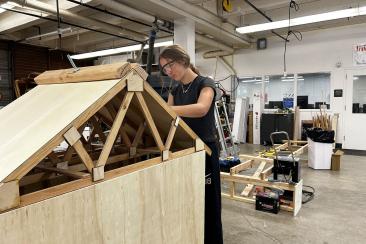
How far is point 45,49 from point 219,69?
19.4 feet

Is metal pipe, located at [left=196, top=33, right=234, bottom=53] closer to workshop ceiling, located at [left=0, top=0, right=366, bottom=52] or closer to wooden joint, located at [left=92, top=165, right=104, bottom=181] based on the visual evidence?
workshop ceiling, located at [left=0, top=0, right=366, bottom=52]

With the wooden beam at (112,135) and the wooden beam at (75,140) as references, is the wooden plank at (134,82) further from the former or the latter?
the wooden beam at (75,140)

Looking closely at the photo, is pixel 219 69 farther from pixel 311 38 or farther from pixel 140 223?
pixel 140 223

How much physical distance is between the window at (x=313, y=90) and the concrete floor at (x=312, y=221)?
12.8 ft

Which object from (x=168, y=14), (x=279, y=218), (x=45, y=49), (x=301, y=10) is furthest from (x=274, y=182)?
(x=45, y=49)

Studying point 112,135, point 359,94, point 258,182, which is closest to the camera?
point 112,135

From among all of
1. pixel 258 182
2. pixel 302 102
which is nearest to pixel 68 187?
pixel 258 182

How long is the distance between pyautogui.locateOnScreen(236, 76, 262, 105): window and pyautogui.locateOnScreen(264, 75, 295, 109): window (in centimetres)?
27

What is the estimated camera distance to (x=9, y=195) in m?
0.70

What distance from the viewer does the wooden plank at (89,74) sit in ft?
3.39

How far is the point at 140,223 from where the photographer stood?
1.10 meters

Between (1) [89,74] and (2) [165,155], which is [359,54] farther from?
(1) [89,74]

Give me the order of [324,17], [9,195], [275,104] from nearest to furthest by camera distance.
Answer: [9,195]
[324,17]
[275,104]

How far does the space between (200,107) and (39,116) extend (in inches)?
30.7
